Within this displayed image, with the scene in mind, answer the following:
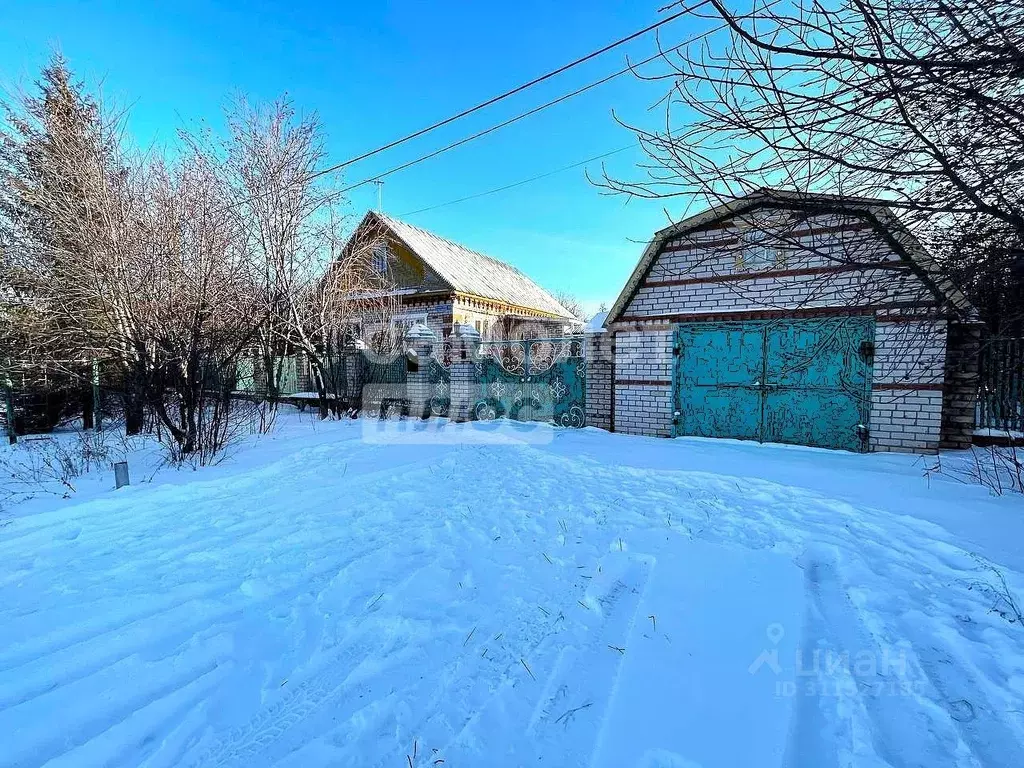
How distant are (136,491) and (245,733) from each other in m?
4.01

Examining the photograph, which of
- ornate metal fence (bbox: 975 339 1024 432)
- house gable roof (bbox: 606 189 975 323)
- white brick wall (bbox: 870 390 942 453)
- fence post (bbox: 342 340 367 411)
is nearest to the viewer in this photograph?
house gable roof (bbox: 606 189 975 323)

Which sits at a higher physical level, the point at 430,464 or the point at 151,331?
the point at 151,331

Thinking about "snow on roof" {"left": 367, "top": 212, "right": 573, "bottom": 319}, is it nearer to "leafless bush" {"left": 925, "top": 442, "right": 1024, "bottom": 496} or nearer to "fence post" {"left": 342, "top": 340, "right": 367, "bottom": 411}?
"fence post" {"left": 342, "top": 340, "right": 367, "bottom": 411}

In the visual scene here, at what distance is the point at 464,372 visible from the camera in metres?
9.49

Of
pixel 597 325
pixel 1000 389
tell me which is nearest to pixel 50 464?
pixel 597 325

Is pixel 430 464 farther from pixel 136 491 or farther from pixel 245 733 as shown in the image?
pixel 245 733

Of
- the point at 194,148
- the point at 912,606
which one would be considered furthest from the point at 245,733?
the point at 194,148

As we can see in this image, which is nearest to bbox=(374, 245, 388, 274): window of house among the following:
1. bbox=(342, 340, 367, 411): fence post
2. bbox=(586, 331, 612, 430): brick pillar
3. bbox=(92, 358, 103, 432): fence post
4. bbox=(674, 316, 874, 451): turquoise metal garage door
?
bbox=(342, 340, 367, 411): fence post

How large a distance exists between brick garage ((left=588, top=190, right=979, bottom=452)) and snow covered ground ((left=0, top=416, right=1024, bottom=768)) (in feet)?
6.11

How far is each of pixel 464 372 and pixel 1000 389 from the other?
Result: 27.5ft

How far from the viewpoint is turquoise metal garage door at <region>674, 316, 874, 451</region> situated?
589 centimetres

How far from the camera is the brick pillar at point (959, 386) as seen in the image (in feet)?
17.8

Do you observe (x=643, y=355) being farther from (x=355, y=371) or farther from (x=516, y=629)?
(x=355, y=371)

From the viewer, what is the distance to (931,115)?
215cm
